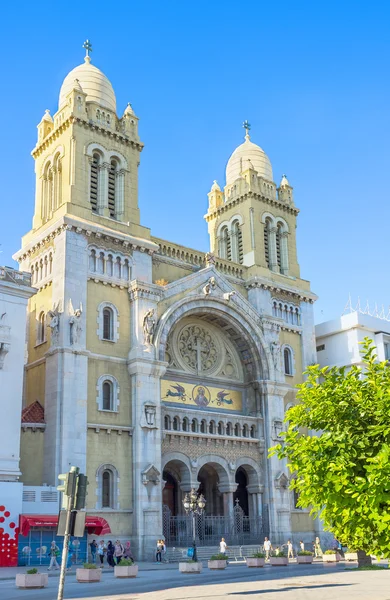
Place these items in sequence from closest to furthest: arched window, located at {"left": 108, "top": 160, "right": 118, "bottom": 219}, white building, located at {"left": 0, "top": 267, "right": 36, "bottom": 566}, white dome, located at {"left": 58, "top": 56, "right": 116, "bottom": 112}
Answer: white building, located at {"left": 0, "top": 267, "right": 36, "bottom": 566} < arched window, located at {"left": 108, "top": 160, "right": 118, "bottom": 219} < white dome, located at {"left": 58, "top": 56, "right": 116, "bottom": 112}

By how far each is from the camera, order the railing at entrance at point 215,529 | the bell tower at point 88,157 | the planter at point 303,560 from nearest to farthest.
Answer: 1. the planter at point 303,560
2. the railing at entrance at point 215,529
3. the bell tower at point 88,157

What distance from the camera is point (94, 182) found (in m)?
45.3

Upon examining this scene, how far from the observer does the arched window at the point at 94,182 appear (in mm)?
44781

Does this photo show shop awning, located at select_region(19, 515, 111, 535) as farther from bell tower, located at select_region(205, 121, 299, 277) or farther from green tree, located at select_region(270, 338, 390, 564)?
bell tower, located at select_region(205, 121, 299, 277)

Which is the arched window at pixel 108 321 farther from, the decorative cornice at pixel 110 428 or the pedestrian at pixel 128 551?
the pedestrian at pixel 128 551

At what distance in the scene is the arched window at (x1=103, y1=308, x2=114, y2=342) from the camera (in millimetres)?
41906

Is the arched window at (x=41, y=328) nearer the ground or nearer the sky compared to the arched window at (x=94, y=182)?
nearer the ground

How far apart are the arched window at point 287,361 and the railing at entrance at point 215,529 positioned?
10.2m

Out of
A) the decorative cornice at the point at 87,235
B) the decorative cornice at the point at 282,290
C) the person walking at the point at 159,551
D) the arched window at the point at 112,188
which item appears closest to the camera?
the person walking at the point at 159,551

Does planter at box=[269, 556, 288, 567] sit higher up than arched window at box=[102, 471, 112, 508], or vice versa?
arched window at box=[102, 471, 112, 508]

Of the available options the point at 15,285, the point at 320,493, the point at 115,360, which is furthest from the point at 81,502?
the point at 115,360

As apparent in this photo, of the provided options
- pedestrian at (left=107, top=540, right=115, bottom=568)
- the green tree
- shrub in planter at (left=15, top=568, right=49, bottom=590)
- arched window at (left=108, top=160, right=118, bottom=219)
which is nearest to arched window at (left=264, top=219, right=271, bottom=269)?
arched window at (left=108, top=160, right=118, bottom=219)

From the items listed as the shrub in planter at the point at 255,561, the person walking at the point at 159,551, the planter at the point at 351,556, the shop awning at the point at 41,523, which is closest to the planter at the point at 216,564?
the shrub in planter at the point at 255,561

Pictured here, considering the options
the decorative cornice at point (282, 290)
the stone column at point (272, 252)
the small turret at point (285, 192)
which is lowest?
the decorative cornice at point (282, 290)
